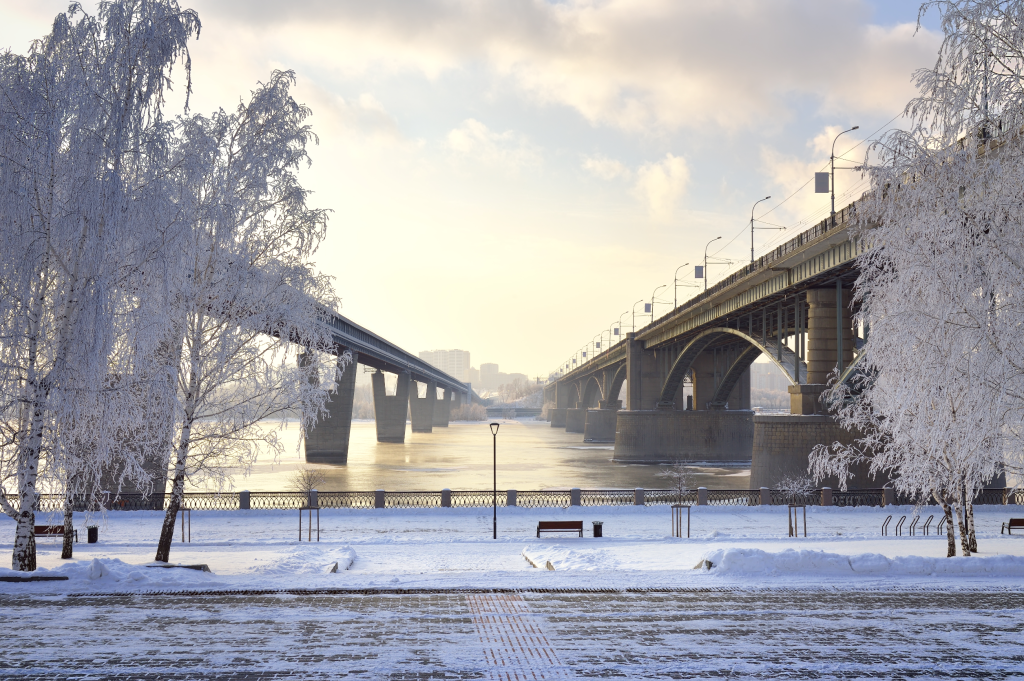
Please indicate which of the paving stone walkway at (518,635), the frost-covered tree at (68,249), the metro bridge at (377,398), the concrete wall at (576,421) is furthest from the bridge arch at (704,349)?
the concrete wall at (576,421)

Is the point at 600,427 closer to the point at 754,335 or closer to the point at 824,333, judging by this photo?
the point at 754,335

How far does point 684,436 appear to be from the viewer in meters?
64.6

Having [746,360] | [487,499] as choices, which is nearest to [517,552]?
[487,499]

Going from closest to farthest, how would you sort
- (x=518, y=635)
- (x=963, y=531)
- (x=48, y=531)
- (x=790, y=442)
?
(x=518, y=635), (x=963, y=531), (x=48, y=531), (x=790, y=442)

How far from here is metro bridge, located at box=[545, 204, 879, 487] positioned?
3338 centimetres

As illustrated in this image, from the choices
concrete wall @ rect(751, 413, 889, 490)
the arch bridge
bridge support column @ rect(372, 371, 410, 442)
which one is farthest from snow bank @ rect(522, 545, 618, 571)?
bridge support column @ rect(372, 371, 410, 442)

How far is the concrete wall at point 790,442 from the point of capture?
33.0 metres

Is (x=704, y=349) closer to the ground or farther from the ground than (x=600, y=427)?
farther from the ground

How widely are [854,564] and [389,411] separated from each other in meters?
86.2

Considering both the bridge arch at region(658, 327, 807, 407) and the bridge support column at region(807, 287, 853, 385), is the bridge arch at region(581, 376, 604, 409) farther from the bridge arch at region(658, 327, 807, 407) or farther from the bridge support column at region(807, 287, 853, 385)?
the bridge support column at region(807, 287, 853, 385)

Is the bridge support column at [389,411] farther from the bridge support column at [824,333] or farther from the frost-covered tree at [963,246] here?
the frost-covered tree at [963,246]

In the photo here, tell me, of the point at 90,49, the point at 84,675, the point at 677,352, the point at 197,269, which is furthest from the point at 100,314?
the point at 677,352

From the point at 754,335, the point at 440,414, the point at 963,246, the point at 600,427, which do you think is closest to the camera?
the point at 963,246

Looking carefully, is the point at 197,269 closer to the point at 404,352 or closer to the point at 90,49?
the point at 90,49
